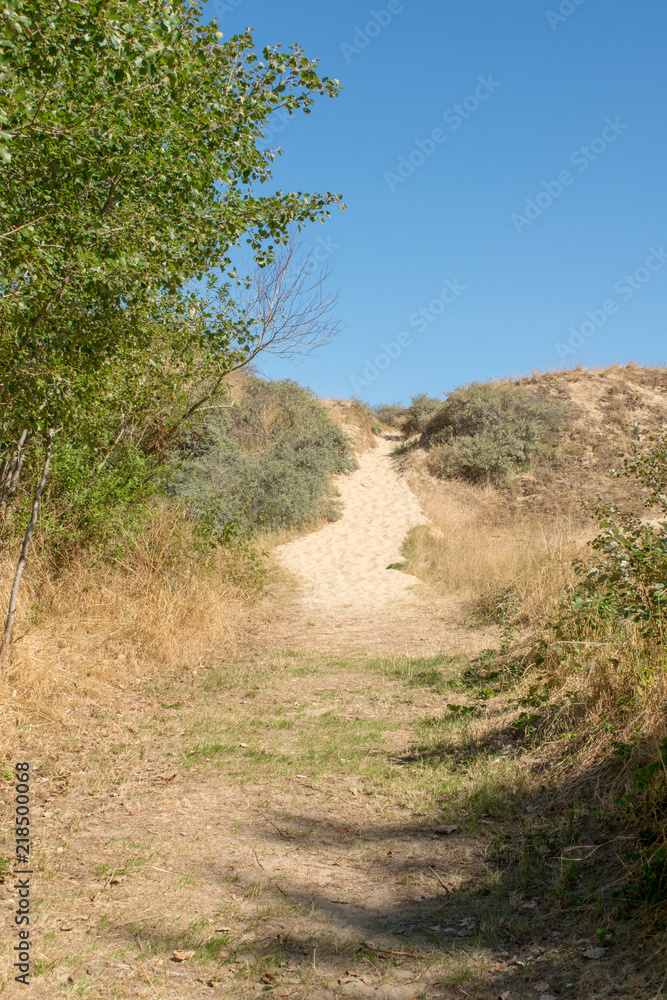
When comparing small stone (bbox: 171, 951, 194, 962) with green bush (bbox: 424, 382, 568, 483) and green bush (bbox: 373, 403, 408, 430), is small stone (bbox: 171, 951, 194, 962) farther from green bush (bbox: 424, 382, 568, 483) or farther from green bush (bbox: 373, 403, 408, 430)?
green bush (bbox: 373, 403, 408, 430)

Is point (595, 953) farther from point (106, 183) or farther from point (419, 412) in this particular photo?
point (419, 412)

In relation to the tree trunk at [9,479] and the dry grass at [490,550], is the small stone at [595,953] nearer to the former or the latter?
the dry grass at [490,550]

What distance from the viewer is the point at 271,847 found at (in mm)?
3777

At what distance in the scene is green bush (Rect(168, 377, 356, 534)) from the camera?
13.6 m

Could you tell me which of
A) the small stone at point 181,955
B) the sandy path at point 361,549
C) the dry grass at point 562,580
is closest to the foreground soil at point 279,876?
the small stone at point 181,955

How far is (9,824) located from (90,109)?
4547 millimetres

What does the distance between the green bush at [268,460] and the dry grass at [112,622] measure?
69.5 inches

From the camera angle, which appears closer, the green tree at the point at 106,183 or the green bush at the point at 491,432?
the green tree at the point at 106,183

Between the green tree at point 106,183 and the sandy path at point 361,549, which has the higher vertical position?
the green tree at point 106,183

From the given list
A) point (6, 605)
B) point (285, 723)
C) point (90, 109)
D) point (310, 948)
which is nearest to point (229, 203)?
point (90, 109)

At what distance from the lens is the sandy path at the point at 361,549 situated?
37.0ft

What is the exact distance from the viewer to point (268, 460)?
54.0 feet

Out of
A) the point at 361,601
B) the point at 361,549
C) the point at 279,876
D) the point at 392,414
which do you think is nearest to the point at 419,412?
the point at 392,414

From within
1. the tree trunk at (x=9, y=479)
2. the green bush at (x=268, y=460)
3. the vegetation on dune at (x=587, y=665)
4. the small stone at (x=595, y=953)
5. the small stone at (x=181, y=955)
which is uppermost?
the green bush at (x=268, y=460)
